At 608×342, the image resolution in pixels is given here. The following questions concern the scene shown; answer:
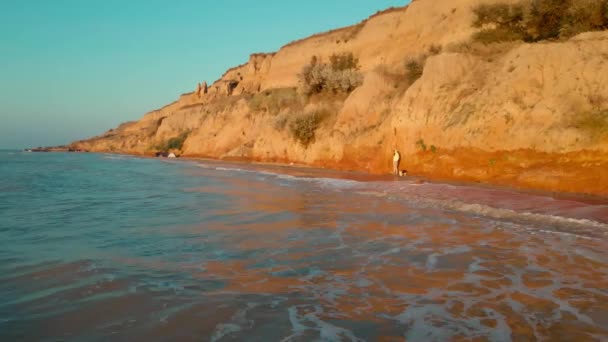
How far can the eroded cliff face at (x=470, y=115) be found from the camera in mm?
14797

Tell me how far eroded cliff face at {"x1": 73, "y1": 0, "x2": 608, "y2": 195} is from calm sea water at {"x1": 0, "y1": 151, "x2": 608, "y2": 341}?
432cm

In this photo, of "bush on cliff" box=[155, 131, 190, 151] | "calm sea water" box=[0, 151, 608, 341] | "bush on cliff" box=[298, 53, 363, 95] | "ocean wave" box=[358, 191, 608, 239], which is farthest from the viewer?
"bush on cliff" box=[155, 131, 190, 151]

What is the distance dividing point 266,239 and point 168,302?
3.35m

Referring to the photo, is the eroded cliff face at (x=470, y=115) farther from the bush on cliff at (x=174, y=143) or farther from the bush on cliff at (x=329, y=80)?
the bush on cliff at (x=174, y=143)

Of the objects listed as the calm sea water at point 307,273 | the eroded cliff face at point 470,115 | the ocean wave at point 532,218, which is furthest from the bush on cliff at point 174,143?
the calm sea water at point 307,273

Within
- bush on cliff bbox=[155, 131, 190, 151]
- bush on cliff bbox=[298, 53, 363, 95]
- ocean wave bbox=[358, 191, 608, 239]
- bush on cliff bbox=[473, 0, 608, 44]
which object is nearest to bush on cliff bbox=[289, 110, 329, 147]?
bush on cliff bbox=[298, 53, 363, 95]

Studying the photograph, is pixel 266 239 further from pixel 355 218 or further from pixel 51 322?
pixel 51 322

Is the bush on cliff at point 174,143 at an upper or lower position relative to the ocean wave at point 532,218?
upper

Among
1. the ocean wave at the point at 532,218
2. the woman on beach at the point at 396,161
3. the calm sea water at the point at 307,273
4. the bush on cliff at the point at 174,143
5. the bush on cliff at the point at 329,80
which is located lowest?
the calm sea water at the point at 307,273

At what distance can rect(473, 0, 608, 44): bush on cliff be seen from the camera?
18.8 meters

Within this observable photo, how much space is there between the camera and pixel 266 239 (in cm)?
789

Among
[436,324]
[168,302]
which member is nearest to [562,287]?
[436,324]

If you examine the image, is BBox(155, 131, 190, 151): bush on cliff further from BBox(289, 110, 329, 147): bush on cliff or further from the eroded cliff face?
BBox(289, 110, 329, 147): bush on cliff

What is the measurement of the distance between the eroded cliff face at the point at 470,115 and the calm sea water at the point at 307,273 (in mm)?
4323
